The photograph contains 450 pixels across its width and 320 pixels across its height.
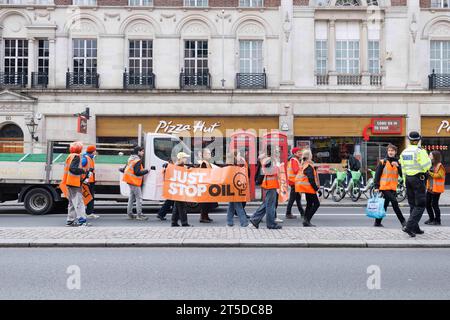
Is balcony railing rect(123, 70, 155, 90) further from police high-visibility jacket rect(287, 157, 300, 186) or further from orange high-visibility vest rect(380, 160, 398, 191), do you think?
orange high-visibility vest rect(380, 160, 398, 191)

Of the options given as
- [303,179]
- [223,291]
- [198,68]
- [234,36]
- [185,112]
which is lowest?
[223,291]

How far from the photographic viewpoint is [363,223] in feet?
39.2

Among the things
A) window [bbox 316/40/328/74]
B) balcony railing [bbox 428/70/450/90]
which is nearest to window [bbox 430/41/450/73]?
balcony railing [bbox 428/70/450/90]

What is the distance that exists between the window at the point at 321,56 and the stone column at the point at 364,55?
2.00 metres

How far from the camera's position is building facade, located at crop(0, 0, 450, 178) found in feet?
85.6

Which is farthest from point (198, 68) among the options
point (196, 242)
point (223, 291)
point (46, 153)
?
point (223, 291)

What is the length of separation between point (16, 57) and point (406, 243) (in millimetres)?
24317

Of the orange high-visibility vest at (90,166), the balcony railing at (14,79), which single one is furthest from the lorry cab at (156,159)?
the balcony railing at (14,79)

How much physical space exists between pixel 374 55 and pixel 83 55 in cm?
1626

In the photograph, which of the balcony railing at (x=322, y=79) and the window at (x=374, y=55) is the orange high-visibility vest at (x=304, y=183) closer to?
the balcony railing at (x=322, y=79)

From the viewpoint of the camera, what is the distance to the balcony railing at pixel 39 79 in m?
26.3

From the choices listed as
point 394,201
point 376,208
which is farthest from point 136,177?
point 394,201

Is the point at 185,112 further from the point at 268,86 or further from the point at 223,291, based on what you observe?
the point at 223,291

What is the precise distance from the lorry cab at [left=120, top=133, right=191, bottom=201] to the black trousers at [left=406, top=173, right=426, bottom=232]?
6.92 meters
